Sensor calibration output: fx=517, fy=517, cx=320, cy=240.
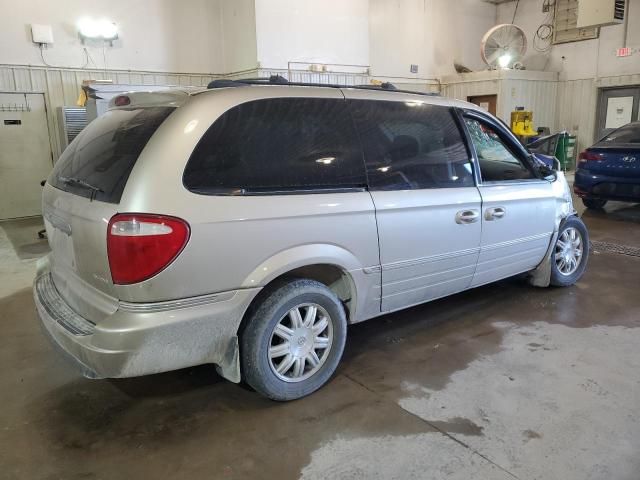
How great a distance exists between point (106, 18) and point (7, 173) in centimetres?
295

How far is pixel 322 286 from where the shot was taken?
8.82ft

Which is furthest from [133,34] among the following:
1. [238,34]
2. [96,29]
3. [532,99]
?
[532,99]

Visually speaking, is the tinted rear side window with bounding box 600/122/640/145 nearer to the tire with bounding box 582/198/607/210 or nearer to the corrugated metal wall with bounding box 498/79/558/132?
the tire with bounding box 582/198/607/210

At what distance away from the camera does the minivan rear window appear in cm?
226

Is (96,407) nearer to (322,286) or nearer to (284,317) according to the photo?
(284,317)

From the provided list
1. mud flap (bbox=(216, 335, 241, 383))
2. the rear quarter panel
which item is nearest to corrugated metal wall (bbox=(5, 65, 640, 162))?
the rear quarter panel

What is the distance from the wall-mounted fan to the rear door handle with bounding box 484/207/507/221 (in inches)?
351

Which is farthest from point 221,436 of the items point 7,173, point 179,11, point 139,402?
point 179,11

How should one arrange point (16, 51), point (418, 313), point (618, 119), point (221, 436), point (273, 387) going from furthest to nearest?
point (618, 119) < point (16, 51) < point (418, 313) < point (273, 387) < point (221, 436)

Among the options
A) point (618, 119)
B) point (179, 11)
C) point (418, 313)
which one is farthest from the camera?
point (618, 119)

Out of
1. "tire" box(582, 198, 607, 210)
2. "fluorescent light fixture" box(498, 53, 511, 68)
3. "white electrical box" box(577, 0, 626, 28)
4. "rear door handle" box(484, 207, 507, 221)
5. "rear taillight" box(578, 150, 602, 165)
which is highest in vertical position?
"white electrical box" box(577, 0, 626, 28)

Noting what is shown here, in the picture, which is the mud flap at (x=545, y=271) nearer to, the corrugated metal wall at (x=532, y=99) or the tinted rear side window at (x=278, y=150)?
the tinted rear side window at (x=278, y=150)

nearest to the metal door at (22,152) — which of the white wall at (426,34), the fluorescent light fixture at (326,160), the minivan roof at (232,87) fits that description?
the minivan roof at (232,87)

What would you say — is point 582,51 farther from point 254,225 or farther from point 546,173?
point 254,225
